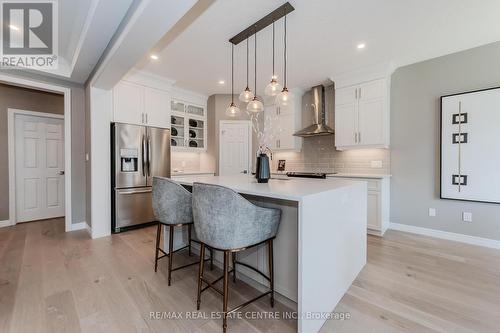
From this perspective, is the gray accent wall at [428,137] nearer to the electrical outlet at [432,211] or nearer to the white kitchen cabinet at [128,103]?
the electrical outlet at [432,211]

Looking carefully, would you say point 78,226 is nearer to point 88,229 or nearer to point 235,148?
point 88,229

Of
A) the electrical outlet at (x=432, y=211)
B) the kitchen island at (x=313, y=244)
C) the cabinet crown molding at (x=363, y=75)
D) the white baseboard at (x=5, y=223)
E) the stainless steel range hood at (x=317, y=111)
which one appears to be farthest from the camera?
the stainless steel range hood at (x=317, y=111)

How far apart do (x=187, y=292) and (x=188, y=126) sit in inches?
147

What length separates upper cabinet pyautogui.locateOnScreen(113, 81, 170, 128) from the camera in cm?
358

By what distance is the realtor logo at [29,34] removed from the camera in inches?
88.8

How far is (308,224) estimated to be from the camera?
133 cm

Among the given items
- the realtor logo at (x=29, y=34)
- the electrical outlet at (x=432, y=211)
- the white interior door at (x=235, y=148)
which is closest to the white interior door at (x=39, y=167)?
the realtor logo at (x=29, y=34)

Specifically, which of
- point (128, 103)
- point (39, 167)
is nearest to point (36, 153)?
point (39, 167)

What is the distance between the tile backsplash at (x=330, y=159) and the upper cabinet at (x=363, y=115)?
0.29 metres

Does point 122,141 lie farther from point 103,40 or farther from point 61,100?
point 61,100

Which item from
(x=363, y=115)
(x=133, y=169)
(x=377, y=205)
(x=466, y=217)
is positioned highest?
(x=363, y=115)

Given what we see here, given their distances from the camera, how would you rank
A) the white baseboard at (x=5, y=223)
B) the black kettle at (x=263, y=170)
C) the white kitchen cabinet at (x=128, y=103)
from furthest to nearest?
the white baseboard at (x=5, y=223) → the white kitchen cabinet at (x=128, y=103) → the black kettle at (x=263, y=170)

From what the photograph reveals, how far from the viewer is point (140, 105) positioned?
3811 mm

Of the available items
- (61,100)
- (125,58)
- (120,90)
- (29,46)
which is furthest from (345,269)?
(61,100)
